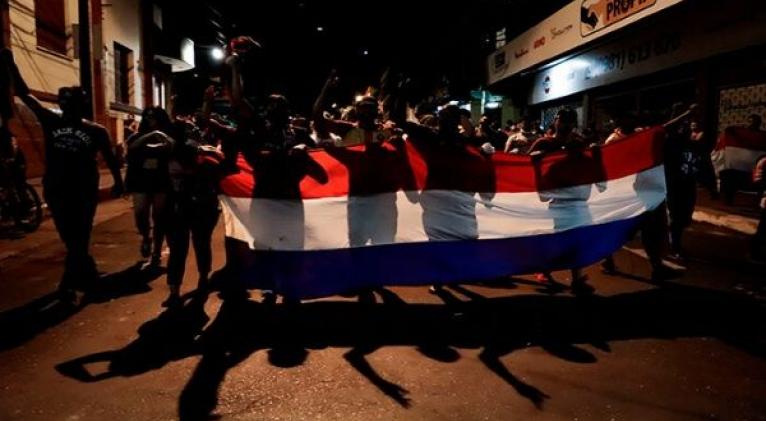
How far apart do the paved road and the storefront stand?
294cm

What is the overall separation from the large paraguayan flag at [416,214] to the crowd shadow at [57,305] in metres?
1.60

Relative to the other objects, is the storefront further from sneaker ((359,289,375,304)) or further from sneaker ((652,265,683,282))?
sneaker ((359,289,375,304))

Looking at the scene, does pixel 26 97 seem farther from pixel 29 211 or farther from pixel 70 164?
pixel 29 211

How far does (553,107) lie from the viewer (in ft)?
80.2

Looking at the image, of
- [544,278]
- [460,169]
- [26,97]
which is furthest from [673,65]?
[26,97]

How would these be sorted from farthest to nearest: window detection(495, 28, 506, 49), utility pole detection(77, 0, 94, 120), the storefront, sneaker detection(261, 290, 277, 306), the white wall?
window detection(495, 28, 506, 49), the white wall, utility pole detection(77, 0, 94, 120), the storefront, sneaker detection(261, 290, 277, 306)

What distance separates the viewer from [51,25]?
1666cm

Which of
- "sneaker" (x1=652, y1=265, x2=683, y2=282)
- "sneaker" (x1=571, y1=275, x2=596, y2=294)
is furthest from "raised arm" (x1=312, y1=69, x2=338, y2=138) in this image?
"sneaker" (x1=652, y1=265, x2=683, y2=282)

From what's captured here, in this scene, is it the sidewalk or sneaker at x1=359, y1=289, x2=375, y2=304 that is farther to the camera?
the sidewalk

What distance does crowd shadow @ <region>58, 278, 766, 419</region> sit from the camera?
402 cm

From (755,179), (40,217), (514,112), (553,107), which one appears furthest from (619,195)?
(514,112)

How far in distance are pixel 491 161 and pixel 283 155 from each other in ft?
6.33

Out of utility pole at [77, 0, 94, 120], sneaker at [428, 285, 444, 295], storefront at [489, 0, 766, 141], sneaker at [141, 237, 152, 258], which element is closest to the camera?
sneaker at [428, 285, 444, 295]

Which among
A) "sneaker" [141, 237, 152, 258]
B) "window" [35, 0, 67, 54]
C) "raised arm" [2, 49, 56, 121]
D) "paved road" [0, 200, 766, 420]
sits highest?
"window" [35, 0, 67, 54]
